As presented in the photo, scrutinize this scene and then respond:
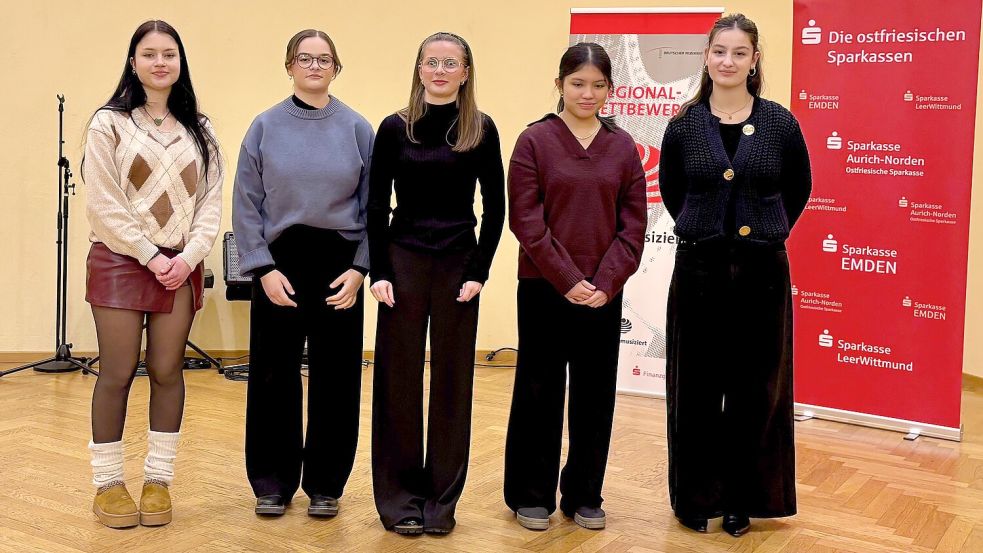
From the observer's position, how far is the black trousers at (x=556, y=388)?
2.82 m

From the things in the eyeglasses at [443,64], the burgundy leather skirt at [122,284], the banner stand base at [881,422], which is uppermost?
the eyeglasses at [443,64]

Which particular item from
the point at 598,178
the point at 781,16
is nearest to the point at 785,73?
the point at 781,16

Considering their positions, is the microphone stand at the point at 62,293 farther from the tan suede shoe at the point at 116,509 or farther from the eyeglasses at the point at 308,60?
the eyeglasses at the point at 308,60

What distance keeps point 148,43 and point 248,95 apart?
3.24 metres

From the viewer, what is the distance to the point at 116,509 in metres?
2.80

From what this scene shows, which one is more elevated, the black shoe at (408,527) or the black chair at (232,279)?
the black chair at (232,279)

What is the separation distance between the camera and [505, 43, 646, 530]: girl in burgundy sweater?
2.76m

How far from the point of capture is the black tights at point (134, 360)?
2750 mm

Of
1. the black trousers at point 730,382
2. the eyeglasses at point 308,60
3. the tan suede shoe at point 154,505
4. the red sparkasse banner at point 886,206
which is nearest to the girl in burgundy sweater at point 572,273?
the black trousers at point 730,382

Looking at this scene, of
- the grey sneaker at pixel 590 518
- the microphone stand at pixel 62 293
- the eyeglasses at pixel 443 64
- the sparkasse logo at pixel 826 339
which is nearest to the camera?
the eyeglasses at pixel 443 64

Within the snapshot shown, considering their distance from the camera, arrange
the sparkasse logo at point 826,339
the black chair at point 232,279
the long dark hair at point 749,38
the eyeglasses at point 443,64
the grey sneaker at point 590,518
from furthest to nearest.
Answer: the black chair at point 232,279
the sparkasse logo at point 826,339
the grey sneaker at point 590,518
the long dark hair at point 749,38
the eyeglasses at point 443,64

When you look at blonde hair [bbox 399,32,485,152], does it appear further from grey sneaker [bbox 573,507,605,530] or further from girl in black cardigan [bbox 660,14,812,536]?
grey sneaker [bbox 573,507,605,530]

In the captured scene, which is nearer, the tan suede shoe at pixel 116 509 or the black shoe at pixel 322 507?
the tan suede shoe at pixel 116 509

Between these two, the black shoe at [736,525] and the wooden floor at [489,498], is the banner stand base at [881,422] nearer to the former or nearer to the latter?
the wooden floor at [489,498]
